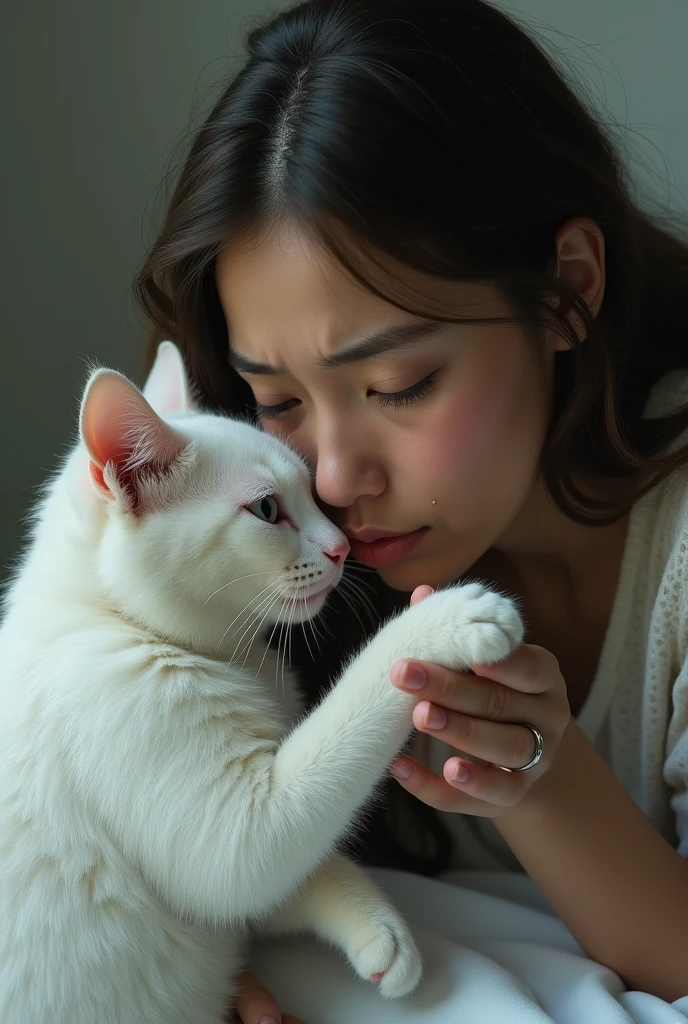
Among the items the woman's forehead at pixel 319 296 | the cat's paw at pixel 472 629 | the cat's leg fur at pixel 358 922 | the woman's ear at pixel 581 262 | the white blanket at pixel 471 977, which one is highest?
the woman's ear at pixel 581 262

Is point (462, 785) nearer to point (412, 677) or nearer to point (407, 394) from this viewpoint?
point (412, 677)

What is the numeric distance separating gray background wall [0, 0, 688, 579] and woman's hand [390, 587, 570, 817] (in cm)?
108

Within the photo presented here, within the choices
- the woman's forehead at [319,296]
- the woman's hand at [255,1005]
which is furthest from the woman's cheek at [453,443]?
the woman's hand at [255,1005]

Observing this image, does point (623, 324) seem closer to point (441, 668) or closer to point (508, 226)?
point (508, 226)

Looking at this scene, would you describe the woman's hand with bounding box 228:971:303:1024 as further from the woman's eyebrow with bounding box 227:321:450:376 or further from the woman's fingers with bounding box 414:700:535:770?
the woman's eyebrow with bounding box 227:321:450:376

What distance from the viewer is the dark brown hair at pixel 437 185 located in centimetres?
94

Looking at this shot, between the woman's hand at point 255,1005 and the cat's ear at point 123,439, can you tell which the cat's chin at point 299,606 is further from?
the woman's hand at point 255,1005

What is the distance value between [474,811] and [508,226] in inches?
24.2

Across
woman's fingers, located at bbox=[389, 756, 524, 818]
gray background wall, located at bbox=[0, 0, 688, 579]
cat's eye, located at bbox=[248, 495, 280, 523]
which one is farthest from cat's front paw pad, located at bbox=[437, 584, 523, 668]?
gray background wall, located at bbox=[0, 0, 688, 579]

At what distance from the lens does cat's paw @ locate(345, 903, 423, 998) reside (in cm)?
85

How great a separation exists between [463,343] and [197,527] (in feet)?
1.13

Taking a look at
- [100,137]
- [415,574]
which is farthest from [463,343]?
[100,137]

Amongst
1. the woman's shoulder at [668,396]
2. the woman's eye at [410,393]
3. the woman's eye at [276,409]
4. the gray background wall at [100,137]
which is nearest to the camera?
the woman's eye at [410,393]

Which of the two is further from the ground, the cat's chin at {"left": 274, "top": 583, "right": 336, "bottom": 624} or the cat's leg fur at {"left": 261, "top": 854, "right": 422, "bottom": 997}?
the cat's chin at {"left": 274, "top": 583, "right": 336, "bottom": 624}
